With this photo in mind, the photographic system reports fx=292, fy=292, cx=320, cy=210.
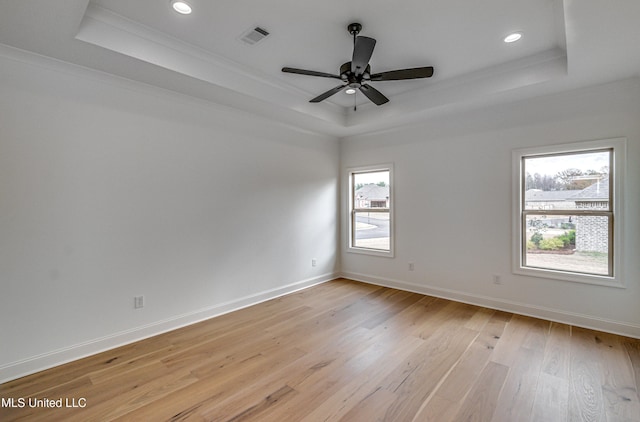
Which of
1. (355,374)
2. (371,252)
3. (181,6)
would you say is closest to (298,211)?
(371,252)

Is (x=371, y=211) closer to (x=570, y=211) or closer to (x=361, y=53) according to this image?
Answer: (x=570, y=211)

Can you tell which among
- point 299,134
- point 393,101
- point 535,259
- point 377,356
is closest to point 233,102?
point 299,134

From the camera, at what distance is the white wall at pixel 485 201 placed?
3.14 metres

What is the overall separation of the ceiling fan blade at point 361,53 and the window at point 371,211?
253cm

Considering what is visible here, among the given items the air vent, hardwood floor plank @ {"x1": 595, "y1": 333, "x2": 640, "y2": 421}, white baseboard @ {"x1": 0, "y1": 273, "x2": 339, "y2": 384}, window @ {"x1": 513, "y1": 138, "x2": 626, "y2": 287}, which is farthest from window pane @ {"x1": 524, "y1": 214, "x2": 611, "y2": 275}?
the air vent

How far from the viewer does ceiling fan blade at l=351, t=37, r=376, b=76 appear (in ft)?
7.33

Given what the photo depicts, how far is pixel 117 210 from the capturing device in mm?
2945

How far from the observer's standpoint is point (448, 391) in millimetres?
2211

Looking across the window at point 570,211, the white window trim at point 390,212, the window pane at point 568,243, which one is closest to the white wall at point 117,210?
the white window trim at point 390,212

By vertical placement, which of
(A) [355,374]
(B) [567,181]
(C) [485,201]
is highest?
(B) [567,181]

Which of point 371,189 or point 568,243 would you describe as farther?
point 371,189

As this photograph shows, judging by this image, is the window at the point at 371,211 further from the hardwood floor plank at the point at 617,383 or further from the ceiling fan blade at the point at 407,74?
the hardwood floor plank at the point at 617,383

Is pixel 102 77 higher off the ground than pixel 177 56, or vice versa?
pixel 177 56

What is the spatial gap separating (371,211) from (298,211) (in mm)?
1390
